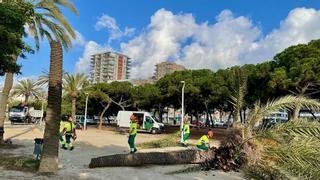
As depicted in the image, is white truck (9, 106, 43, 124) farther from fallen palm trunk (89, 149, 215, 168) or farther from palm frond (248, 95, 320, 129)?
palm frond (248, 95, 320, 129)

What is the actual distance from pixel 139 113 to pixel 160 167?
3141 cm

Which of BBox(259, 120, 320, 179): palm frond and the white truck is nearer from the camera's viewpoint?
BBox(259, 120, 320, 179): palm frond

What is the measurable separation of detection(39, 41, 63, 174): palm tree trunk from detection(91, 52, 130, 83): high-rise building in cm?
15331

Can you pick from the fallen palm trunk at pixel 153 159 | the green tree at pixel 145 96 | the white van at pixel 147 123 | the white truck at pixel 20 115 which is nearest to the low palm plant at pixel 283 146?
the fallen palm trunk at pixel 153 159

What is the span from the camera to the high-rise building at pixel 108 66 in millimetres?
171125

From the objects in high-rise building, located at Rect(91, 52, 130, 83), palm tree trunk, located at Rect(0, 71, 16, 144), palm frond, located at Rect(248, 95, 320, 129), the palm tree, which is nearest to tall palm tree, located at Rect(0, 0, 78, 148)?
palm tree trunk, located at Rect(0, 71, 16, 144)

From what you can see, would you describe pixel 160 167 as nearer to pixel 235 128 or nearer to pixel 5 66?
pixel 235 128

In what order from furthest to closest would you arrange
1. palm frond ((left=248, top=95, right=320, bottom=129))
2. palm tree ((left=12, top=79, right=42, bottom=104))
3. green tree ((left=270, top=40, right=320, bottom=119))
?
palm tree ((left=12, top=79, right=42, bottom=104))
green tree ((left=270, top=40, right=320, bottom=119))
palm frond ((left=248, top=95, right=320, bottom=129))

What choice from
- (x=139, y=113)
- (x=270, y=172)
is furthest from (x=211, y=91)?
(x=270, y=172)

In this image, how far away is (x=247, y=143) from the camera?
12.2 m

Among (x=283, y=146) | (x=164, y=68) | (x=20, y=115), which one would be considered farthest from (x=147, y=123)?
(x=164, y=68)

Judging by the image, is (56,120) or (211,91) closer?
(56,120)

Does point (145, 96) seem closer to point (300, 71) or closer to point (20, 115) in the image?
point (20, 115)

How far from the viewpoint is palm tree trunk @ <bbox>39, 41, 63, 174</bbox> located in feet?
39.7
